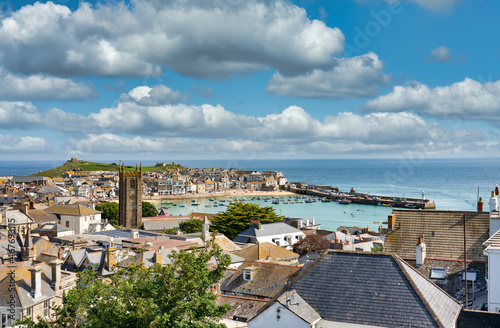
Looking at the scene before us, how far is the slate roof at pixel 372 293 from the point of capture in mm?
13656

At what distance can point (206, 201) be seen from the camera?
188m

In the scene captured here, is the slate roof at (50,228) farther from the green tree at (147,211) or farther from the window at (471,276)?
the green tree at (147,211)

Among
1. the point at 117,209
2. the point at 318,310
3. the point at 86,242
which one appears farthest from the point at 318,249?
the point at 117,209

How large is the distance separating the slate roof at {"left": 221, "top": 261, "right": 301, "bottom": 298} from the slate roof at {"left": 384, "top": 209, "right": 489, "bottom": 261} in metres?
5.74

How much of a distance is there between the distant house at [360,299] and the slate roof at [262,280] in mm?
10855

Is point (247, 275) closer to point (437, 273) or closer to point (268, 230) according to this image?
point (437, 273)

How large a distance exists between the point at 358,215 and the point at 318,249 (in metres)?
90.1

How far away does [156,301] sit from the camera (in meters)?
13.1

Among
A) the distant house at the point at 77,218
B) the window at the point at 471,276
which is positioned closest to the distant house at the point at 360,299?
the window at the point at 471,276

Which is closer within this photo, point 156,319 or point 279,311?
point 156,319

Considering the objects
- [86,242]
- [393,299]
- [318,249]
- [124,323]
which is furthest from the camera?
[318,249]

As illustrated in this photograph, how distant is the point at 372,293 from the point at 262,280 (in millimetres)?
13693

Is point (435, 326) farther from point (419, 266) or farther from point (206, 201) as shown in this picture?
point (206, 201)

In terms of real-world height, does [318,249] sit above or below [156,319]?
below
